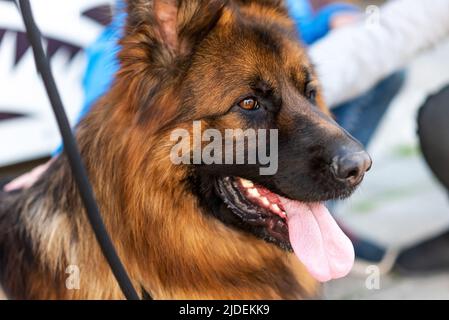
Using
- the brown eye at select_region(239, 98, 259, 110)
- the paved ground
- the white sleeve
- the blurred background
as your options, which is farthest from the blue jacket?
the paved ground

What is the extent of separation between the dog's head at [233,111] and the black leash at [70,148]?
0.38 meters

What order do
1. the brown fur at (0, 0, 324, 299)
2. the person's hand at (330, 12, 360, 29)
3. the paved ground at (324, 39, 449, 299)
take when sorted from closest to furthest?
the brown fur at (0, 0, 324, 299), the person's hand at (330, 12, 360, 29), the paved ground at (324, 39, 449, 299)

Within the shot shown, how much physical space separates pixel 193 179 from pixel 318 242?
47 centimetres

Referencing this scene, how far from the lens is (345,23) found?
333 cm

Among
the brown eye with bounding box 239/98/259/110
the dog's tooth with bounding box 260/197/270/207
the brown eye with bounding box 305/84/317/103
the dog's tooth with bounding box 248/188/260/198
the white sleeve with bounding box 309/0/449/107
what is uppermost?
the white sleeve with bounding box 309/0/449/107

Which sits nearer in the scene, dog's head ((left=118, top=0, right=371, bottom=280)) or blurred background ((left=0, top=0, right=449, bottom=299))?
dog's head ((left=118, top=0, right=371, bottom=280))

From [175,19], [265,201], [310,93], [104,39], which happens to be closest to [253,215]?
[265,201]

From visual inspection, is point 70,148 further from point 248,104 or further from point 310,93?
point 310,93

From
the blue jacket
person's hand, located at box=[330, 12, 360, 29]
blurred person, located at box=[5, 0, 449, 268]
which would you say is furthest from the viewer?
person's hand, located at box=[330, 12, 360, 29]

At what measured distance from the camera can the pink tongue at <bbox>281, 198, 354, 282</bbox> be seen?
2141mm

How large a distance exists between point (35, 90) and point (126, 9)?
6.68 ft

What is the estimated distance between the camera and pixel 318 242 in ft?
7.09

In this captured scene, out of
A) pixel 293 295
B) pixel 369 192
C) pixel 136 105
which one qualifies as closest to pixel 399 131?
pixel 369 192

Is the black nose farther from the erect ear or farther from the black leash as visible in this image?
the black leash
